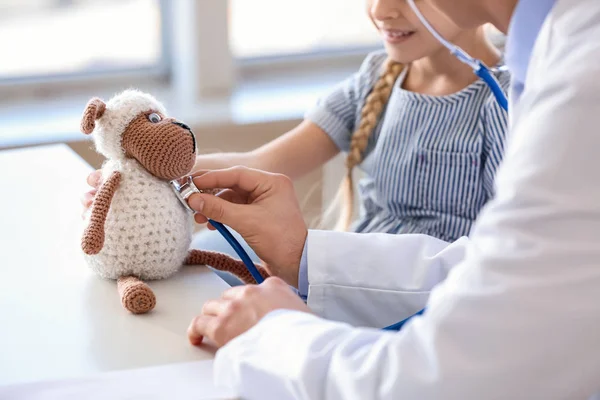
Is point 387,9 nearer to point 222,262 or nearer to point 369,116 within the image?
point 369,116

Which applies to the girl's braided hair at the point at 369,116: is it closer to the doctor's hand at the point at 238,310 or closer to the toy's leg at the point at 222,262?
the toy's leg at the point at 222,262

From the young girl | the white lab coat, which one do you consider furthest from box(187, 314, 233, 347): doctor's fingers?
the young girl

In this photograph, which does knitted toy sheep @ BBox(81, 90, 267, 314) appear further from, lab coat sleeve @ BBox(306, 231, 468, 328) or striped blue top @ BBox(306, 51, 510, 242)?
striped blue top @ BBox(306, 51, 510, 242)

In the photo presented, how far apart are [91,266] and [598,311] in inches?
19.7

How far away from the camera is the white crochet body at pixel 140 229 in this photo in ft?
2.66

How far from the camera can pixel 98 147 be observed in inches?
33.8

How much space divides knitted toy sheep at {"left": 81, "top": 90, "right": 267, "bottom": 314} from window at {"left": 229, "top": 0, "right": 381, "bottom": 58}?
131 cm

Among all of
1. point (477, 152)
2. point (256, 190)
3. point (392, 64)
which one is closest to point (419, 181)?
point (477, 152)

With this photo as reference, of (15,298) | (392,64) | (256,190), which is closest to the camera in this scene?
(15,298)

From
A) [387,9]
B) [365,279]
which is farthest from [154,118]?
[387,9]

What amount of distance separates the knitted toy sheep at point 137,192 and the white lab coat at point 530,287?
26 centimetres

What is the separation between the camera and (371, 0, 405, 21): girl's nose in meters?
1.27

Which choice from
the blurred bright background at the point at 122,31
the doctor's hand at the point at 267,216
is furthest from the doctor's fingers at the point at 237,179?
the blurred bright background at the point at 122,31

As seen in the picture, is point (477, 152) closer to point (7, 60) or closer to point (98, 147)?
point (98, 147)
